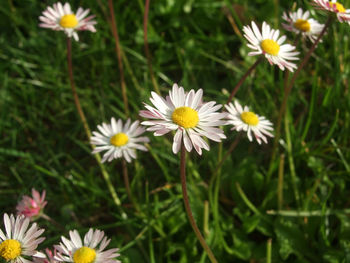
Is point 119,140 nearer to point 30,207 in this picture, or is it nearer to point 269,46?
point 30,207

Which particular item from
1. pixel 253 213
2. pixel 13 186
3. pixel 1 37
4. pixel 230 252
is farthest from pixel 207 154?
pixel 1 37

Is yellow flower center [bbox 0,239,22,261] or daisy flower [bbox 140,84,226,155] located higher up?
daisy flower [bbox 140,84,226,155]

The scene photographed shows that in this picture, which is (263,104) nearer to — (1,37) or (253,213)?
(253,213)

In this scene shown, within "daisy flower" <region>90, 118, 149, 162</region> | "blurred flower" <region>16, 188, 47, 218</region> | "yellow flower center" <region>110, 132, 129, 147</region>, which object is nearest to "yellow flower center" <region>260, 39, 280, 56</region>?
"daisy flower" <region>90, 118, 149, 162</region>

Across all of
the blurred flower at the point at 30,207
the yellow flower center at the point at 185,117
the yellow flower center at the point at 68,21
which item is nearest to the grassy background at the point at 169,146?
the blurred flower at the point at 30,207

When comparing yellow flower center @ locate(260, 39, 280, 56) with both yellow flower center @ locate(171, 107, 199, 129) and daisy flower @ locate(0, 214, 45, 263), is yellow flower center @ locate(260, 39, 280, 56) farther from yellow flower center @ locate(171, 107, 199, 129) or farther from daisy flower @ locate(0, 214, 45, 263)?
daisy flower @ locate(0, 214, 45, 263)

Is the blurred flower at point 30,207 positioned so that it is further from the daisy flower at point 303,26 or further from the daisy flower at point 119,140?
the daisy flower at point 303,26

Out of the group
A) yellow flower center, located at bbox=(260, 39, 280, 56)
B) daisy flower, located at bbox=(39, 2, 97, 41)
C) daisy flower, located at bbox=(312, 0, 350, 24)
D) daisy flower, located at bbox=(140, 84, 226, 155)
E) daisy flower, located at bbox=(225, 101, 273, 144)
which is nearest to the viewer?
daisy flower, located at bbox=(140, 84, 226, 155)
